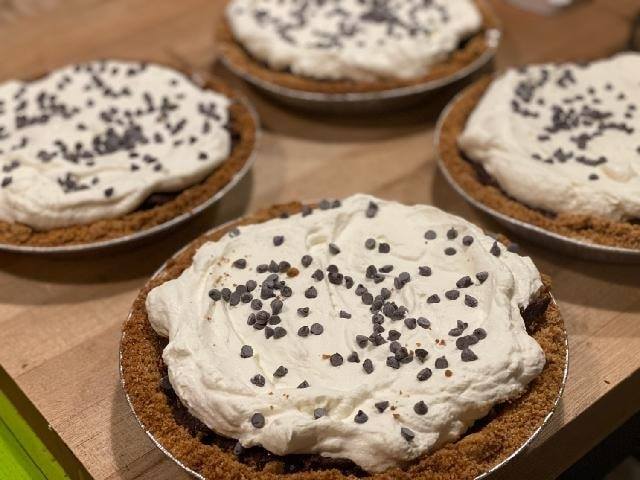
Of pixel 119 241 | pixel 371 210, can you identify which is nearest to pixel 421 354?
pixel 371 210

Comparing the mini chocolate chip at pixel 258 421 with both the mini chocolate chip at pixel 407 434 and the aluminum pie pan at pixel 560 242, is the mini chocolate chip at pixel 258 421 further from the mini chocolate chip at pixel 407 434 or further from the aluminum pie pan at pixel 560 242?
the aluminum pie pan at pixel 560 242

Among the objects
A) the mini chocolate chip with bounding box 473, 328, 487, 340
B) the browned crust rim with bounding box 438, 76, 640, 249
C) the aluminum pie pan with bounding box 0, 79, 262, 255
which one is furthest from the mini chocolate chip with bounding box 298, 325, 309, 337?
the browned crust rim with bounding box 438, 76, 640, 249

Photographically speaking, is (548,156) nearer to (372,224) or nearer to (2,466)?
(372,224)

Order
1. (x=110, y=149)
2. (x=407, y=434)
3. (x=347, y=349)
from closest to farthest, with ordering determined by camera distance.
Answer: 1. (x=407, y=434)
2. (x=347, y=349)
3. (x=110, y=149)

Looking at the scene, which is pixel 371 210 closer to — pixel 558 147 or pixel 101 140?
pixel 558 147

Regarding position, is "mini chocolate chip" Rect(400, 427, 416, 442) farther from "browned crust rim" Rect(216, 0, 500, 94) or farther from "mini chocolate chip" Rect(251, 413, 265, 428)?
"browned crust rim" Rect(216, 0, 500, 94)

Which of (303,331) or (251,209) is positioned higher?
(303,331)
